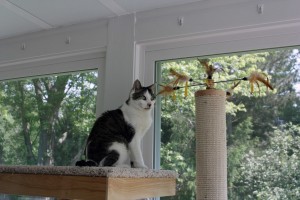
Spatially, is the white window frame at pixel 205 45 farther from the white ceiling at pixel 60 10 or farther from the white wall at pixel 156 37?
the white ceiling at pixel 60 10

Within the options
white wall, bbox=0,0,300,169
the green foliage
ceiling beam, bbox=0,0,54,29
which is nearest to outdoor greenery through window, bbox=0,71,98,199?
white wall, bbox=0,0,300,169

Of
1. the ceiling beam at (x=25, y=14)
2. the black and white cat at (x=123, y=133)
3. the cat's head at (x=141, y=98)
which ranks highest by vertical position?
the ceiling beam at (x=25, y=14)

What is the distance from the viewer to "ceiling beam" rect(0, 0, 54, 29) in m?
1.79

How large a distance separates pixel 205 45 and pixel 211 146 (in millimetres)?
596

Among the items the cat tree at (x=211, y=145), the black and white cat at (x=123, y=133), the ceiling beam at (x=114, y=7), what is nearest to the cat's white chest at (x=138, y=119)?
the black and white cat at (x=123, y=133)

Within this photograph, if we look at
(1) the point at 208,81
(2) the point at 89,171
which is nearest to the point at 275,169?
(1) the point at 208,81

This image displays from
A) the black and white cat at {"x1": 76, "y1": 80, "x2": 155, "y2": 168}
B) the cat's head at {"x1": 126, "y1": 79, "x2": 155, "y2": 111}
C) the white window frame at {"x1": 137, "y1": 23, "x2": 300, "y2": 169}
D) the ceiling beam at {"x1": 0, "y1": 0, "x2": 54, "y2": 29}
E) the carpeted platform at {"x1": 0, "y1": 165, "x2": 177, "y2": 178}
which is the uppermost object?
the ceiling beam at {"x1": 0, "y1": 0, "x2": 54, "y2": 29}

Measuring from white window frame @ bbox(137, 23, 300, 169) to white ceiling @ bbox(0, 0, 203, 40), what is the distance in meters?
0.21

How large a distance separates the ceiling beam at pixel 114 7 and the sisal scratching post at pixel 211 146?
27.9 inches

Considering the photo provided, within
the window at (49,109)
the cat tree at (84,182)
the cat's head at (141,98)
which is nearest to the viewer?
the cat tree at (84,182)

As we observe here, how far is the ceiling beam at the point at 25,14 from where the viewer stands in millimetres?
1786

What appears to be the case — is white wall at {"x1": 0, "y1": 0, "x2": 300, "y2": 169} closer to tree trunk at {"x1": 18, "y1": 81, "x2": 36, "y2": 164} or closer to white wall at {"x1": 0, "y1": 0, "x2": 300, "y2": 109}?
white wall at {"x1": 0, "y1": 0, "x2": 300, "y2": 109}

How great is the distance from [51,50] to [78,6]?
0.43 meters

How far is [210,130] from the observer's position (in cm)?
138
